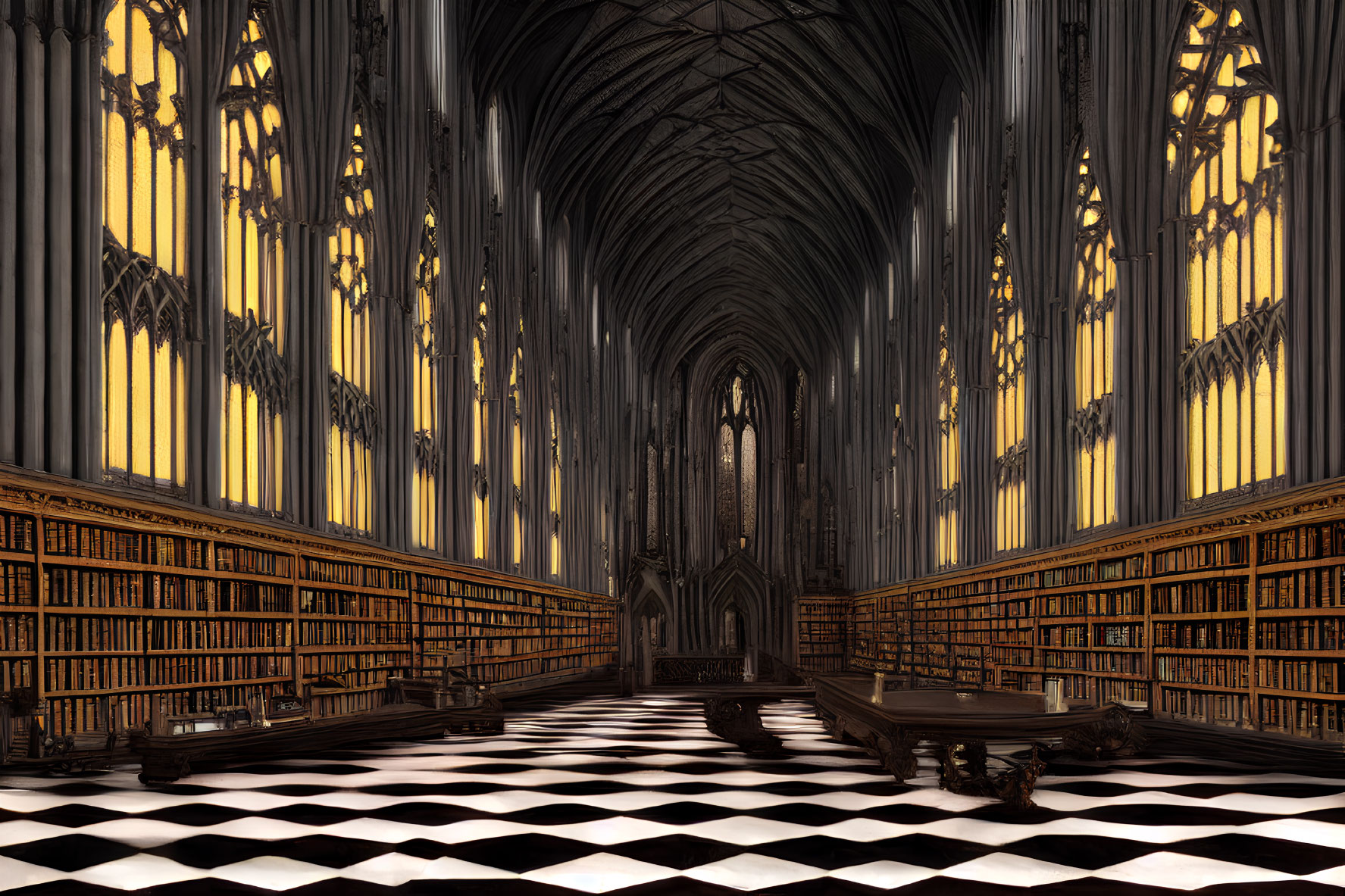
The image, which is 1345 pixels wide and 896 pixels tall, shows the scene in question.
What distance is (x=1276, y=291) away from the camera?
39.2 ft

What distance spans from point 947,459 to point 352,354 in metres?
14.7

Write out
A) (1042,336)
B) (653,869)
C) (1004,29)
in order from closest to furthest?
1. (653,869)
2. (1042,336)
3. (1004,29)

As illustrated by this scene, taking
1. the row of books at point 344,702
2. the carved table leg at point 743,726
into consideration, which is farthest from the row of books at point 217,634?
the carved table leg at point 743,726

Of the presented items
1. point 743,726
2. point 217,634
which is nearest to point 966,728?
point 743,726

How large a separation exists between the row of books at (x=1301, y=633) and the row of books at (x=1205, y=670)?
1.15ft

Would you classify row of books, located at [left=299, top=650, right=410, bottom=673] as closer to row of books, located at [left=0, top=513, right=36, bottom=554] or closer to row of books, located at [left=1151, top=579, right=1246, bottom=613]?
row of books, located at [left=0, top=513, right=36, bottom=554]

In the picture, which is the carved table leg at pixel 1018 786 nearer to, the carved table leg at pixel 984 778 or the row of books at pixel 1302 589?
the carved table leg at pixel 984 778

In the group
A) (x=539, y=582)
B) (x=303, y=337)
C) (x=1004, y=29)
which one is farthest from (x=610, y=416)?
(x=303, y=337)

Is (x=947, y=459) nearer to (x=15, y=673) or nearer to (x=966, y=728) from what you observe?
(x=966, y=728)

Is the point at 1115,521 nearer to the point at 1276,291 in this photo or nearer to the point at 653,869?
the point at 1276,291

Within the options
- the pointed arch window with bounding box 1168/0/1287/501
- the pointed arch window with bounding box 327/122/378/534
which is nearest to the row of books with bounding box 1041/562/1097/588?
the pointed arch window with bounding box 1168/0/1287/501

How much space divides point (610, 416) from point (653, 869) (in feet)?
120

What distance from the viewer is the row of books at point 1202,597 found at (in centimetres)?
1087

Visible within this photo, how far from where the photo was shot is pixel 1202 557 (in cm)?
1150
